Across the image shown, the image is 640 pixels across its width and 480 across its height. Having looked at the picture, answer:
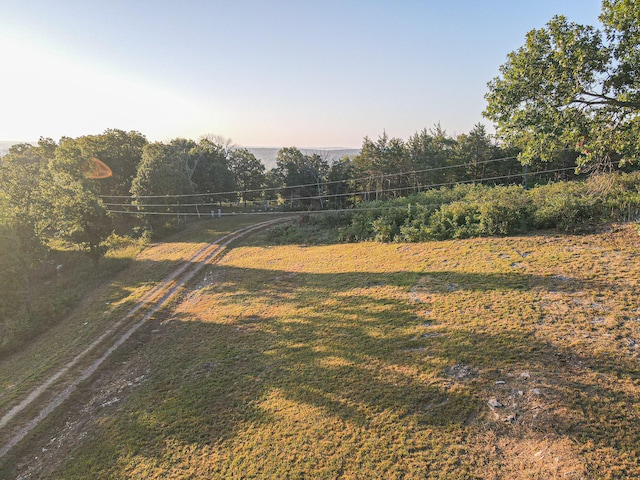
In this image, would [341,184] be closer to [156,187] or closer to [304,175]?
[304,175]

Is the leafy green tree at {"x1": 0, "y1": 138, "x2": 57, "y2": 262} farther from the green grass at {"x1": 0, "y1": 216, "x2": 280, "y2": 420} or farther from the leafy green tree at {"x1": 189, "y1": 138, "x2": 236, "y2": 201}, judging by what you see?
the leafy green tree at {"x1": 189, "y1": 138, "x2": 236, "y2": 201}

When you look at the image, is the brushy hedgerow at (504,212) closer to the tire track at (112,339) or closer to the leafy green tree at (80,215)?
the tire track at (112,339)

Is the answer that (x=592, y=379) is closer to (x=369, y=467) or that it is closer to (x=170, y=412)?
(x=369, y=467)

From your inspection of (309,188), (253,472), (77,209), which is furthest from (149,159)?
(253,472)

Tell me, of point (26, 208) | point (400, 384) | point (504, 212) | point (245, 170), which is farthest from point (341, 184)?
point (400, 384)

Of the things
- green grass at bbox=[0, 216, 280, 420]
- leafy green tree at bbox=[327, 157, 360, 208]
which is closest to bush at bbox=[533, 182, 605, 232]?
green grass at bbox=[0, 216, 280, 420]

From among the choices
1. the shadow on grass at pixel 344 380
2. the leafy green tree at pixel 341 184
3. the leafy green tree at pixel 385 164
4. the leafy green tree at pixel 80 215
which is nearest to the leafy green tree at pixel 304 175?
the leafy green tree at pixel 341 184
